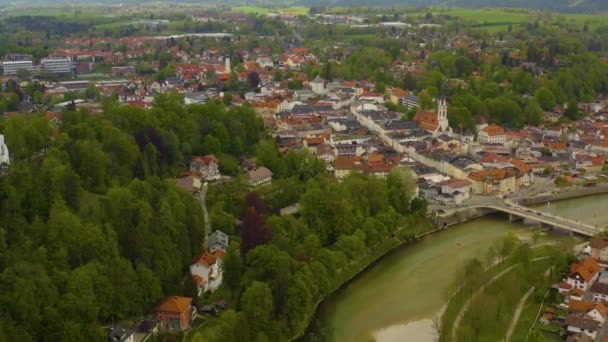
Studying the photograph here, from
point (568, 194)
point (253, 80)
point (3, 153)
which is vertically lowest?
point (568, 194)

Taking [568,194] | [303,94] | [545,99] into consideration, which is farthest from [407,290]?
[545,99]

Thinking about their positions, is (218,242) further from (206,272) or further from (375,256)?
(375,256)

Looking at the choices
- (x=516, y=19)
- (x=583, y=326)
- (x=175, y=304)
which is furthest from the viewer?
(x=516, y=19)

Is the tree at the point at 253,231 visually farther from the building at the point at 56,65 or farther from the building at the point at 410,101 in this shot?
the building at the point at 56,65

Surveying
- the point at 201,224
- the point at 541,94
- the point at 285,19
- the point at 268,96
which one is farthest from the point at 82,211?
the point at 285,19

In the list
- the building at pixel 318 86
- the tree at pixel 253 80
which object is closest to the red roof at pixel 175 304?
the building at pixel 318 86

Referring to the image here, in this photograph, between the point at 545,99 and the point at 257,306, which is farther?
the point at 545,99

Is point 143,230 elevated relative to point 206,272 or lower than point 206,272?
elevated
